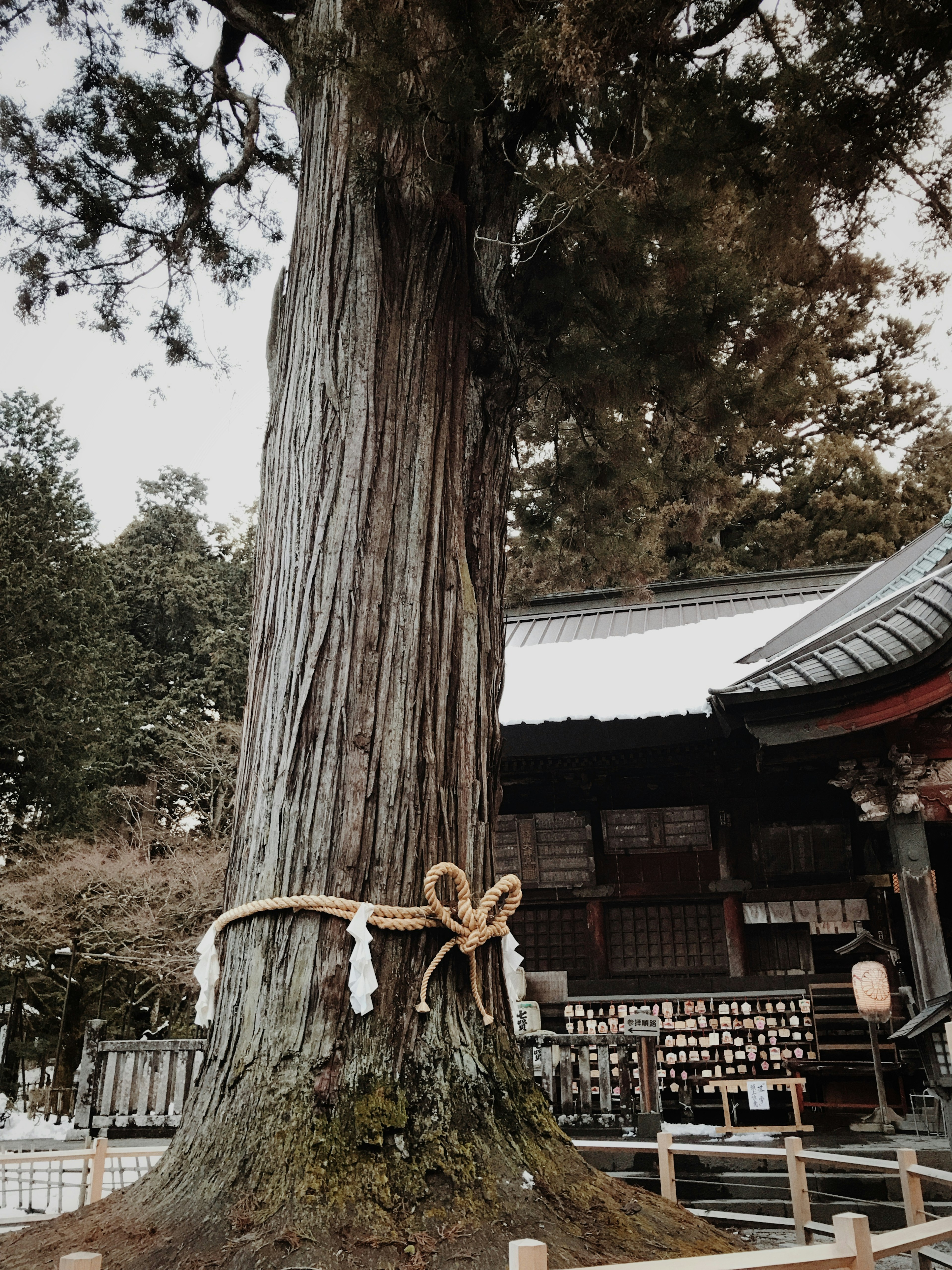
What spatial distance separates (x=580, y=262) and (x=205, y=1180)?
151 inches

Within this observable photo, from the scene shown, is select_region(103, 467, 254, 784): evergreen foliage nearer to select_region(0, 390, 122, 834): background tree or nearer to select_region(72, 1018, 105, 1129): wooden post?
select_region(0, 390, 122, 834): background tree

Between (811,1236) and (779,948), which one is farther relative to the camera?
(779,948)

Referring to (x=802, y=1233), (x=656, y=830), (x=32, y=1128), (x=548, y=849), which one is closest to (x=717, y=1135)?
(x=656, y=830)

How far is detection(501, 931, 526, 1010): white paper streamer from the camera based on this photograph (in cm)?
276

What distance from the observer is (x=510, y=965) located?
9.07 feet

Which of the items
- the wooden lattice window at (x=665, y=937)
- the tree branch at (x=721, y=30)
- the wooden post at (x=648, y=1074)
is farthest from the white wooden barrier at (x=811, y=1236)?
the wooden lattice window at (x=665, y=937)

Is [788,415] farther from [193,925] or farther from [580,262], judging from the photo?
[193,925]

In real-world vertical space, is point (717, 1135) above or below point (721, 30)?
below

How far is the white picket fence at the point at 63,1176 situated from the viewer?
4.01m

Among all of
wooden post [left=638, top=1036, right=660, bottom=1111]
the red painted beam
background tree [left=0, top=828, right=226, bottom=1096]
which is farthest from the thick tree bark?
background tree [left=0, top=828, right=226, bottom=1096]

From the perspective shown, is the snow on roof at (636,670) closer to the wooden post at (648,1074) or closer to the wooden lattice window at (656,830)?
the wooden lattice window at (656,830)

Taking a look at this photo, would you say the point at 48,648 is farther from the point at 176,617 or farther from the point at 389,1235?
the point at 389,1235

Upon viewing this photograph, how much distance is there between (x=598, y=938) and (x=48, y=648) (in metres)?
11.0

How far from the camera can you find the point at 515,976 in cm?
282
